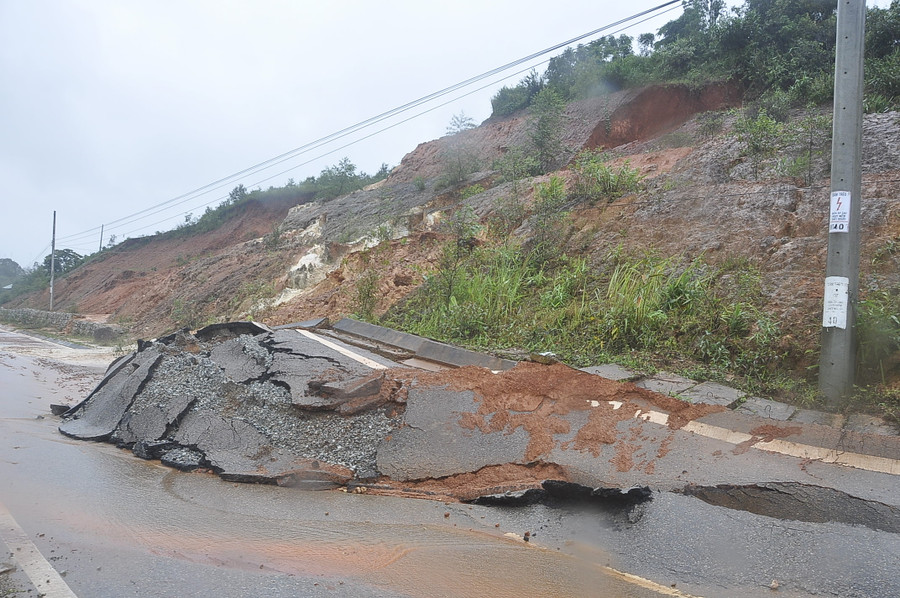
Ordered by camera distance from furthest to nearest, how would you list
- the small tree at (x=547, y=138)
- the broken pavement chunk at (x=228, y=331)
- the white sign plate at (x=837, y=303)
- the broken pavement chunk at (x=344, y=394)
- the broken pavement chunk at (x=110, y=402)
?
1. the small tree at (x=547, y=138)
2. the broken pavement chunk at (x=228, y=331)
3. the broken pavement chunk at (x=110, y=402)
4. the broken pavement chunk at (x=344, y=394)
5. the white sign plate at (x=837, y=303)

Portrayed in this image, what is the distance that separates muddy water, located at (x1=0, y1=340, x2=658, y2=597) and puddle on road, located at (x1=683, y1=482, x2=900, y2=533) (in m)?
1.16

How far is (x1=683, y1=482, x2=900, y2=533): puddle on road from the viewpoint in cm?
394

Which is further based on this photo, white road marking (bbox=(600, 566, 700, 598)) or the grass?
the grass

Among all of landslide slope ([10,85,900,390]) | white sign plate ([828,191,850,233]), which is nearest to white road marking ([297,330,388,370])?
landslide slope ([10,85,900,390])

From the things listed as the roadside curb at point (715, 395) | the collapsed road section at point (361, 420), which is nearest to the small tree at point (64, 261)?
the collapsed road section at point (361, 420)

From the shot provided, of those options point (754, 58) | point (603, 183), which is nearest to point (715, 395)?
point (603, 183)

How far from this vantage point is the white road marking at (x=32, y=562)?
3.43m

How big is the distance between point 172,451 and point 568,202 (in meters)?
9.16

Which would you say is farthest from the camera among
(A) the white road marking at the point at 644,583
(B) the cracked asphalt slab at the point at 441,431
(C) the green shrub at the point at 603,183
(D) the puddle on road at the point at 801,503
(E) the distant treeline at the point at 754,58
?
(E) the distant treeline at the point at 754,58

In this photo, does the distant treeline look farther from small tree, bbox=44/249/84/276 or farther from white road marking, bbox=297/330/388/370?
small tree, bbox=44/249/84/276

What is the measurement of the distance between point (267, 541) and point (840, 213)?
5.85 metres

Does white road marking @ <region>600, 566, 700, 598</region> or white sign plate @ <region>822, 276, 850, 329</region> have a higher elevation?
white sign plate @ <region>822, 276, 850, 329</region>

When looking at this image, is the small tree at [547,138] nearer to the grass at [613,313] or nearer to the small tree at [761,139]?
the small tree at [761,139]

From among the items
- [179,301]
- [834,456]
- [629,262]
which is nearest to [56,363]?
[179,301]
